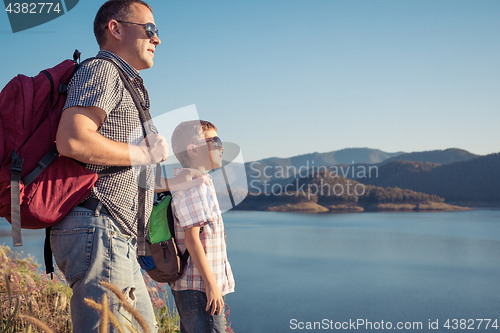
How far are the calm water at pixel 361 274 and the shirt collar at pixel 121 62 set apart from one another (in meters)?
8.43

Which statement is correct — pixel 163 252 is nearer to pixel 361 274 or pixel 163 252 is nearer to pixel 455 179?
pixel 361 274

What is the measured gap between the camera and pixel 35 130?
1.01 meters

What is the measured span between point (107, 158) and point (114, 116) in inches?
6.5

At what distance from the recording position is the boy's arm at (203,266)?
1.49 m

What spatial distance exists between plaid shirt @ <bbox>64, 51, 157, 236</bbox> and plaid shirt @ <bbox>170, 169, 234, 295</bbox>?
279 millimetres

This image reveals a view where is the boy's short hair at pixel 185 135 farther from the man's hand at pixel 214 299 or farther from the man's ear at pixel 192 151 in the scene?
the man's hand at pixel 214 299

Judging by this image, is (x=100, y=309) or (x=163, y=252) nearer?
(x=100, y=309)

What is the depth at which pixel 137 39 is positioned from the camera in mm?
1275

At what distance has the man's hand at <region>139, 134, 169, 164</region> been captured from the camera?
1172mm

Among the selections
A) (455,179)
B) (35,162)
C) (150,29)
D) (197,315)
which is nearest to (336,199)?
(455,179)

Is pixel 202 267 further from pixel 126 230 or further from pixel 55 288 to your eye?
pixel 55 288

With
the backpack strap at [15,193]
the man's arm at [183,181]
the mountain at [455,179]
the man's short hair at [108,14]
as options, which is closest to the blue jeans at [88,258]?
the backpack strap at [15,193]

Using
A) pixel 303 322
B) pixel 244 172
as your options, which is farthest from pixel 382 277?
pixel 244 172

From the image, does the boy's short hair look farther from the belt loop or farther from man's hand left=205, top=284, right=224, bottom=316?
the belt loop
